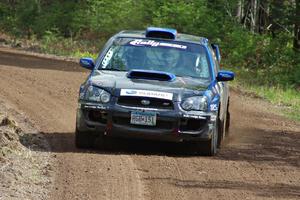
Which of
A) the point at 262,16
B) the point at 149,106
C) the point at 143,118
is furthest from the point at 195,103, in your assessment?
the point at 262,16

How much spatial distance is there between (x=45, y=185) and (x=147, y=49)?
401 cm

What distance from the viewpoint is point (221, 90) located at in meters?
12.4

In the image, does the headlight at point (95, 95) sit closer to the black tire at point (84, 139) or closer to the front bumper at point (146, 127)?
the front bumper at point (146, 127)

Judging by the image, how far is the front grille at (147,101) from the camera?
1105 cm

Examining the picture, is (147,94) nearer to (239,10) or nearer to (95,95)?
(95,95)

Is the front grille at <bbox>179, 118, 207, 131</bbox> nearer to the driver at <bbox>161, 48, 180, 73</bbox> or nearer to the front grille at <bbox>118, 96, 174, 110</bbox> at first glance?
the front grille at <bbox>118, 96, 174, 110</bbox>

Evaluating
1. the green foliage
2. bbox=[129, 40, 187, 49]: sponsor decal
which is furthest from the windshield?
the green foliage

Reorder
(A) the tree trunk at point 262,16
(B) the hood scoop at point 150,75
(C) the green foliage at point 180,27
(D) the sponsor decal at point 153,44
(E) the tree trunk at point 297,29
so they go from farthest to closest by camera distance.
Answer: (A) the tree trunk at point 262,16 → (C) the green foliage at point 180,27 → (E) the tree trunk at point 297,29 → (D) the sponsor decal at point 153,44 → (B) the hood scoop at point 150,75

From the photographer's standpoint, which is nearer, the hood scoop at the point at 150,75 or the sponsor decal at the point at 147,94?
the sponsor decal at the point at 147,94

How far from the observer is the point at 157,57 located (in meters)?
12.3

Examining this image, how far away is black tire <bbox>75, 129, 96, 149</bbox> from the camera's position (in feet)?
37.1

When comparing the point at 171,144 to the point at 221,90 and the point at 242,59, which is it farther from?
the point at 242,59

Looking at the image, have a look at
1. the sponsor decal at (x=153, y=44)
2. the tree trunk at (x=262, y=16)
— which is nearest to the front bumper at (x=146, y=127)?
the sponsor decal at (x=153, y=44)

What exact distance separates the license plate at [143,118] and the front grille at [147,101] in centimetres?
11
